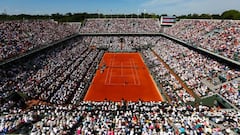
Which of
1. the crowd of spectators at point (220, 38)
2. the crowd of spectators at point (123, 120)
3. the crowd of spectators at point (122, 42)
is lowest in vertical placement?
the crowd of spectators at point (123, 120)

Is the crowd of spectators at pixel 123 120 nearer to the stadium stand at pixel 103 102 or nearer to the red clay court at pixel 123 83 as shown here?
the stadium stand at pixel 103 102

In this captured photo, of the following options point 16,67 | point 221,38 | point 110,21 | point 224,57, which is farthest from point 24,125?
point 110,21

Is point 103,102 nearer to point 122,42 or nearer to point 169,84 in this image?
point 169,84

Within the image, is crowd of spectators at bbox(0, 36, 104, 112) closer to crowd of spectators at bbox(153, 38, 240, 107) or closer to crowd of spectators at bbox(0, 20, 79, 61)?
crowd of spectators at bbox(0, 20, 79, 61)

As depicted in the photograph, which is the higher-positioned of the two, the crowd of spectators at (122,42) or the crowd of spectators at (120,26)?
the crowd of spectators at (120,26)

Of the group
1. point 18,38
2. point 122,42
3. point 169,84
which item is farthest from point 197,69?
point 122,42

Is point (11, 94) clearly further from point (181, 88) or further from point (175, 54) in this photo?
point (175, 54)

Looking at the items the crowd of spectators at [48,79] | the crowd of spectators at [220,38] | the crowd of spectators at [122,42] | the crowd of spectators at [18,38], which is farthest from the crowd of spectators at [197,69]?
the crowd of spectators at [18,38]

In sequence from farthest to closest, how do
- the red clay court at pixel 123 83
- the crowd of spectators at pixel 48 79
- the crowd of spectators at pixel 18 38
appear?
1. the crowd of spectators at pixel 18 38
2. the red clay court at pixel 123 83
3. the crowd of spectators at pixel 48 79
